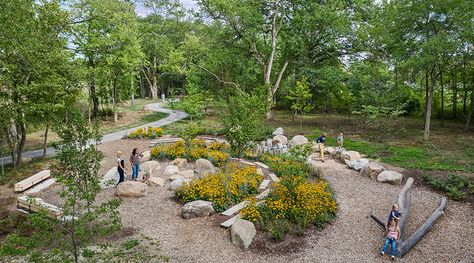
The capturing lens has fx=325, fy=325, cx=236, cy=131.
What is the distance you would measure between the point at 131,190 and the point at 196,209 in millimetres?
3274

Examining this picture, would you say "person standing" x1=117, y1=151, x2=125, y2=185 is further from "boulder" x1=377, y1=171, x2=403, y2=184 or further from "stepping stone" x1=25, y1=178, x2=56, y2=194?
"boulder" x1=377, y1=171, x2=403, y2=184

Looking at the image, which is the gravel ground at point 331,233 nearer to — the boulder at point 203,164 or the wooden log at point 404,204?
the wooden log at point 404,204

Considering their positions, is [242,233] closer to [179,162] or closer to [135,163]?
[135,163]

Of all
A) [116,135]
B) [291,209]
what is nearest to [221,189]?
[291,209]

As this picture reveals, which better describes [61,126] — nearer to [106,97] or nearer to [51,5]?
[51,5]

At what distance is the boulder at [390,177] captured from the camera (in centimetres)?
1459

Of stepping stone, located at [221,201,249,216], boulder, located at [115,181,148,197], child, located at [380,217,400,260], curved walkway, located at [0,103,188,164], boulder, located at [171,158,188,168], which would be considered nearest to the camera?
child, located at [380,217,400,260]

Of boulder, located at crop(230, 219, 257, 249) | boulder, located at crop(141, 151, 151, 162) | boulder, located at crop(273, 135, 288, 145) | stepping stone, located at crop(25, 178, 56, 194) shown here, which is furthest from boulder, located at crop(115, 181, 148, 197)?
boulder, located at crop(273, 135, 288, 145)

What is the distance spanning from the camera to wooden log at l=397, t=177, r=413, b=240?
994 cm

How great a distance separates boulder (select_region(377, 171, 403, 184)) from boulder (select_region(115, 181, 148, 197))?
34.4 feet

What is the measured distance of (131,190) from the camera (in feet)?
41.4

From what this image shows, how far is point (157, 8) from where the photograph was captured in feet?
164

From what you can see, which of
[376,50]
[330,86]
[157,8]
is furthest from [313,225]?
[157,8]

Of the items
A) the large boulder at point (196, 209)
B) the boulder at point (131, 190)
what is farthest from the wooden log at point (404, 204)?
the boulder at point (131, 190)
